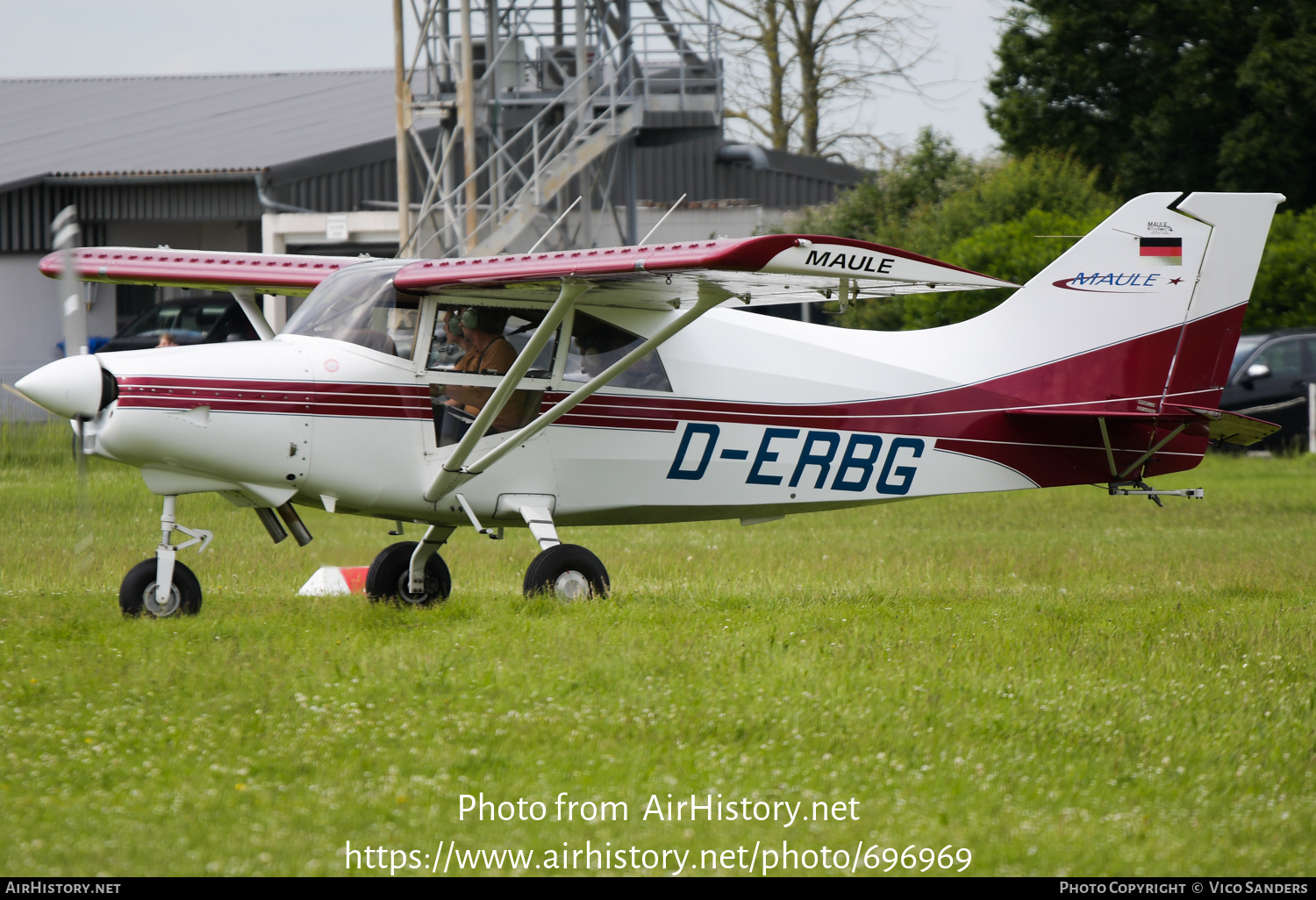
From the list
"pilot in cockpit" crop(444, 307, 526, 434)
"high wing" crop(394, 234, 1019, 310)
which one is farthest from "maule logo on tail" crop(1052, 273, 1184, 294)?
"pilot in cockpit" crop(444, 307, 526, 434)

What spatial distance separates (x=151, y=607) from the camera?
8375mm

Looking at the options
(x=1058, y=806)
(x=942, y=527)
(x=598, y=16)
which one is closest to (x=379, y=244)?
(x=598, y=16)

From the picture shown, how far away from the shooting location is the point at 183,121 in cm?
3133

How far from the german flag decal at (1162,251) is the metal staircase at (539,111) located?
12.0m

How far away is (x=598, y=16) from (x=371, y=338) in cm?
1545

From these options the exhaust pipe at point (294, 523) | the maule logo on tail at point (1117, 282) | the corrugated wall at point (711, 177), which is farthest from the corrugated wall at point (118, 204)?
the maule logo on tail at point (1117, 282)

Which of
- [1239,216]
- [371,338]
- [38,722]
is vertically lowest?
[38,722]

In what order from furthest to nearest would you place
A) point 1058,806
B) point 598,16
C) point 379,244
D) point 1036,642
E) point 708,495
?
point 379,244 → point 598,16 → point 708,495 → point 1036,642 → point 1058,806

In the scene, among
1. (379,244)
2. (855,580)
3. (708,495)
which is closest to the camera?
(708,495)

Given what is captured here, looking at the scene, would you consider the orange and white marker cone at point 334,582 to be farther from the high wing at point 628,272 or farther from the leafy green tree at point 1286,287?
the leafy green tree at point 1286,287

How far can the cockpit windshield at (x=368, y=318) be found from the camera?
8.63 metres

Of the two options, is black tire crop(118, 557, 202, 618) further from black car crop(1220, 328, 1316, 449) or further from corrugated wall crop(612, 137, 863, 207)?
corrugated wall crop(612, 137, 863, 207)

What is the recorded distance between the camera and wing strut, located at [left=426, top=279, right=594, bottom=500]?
819cm

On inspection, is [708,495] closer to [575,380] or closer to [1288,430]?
[575,380]
